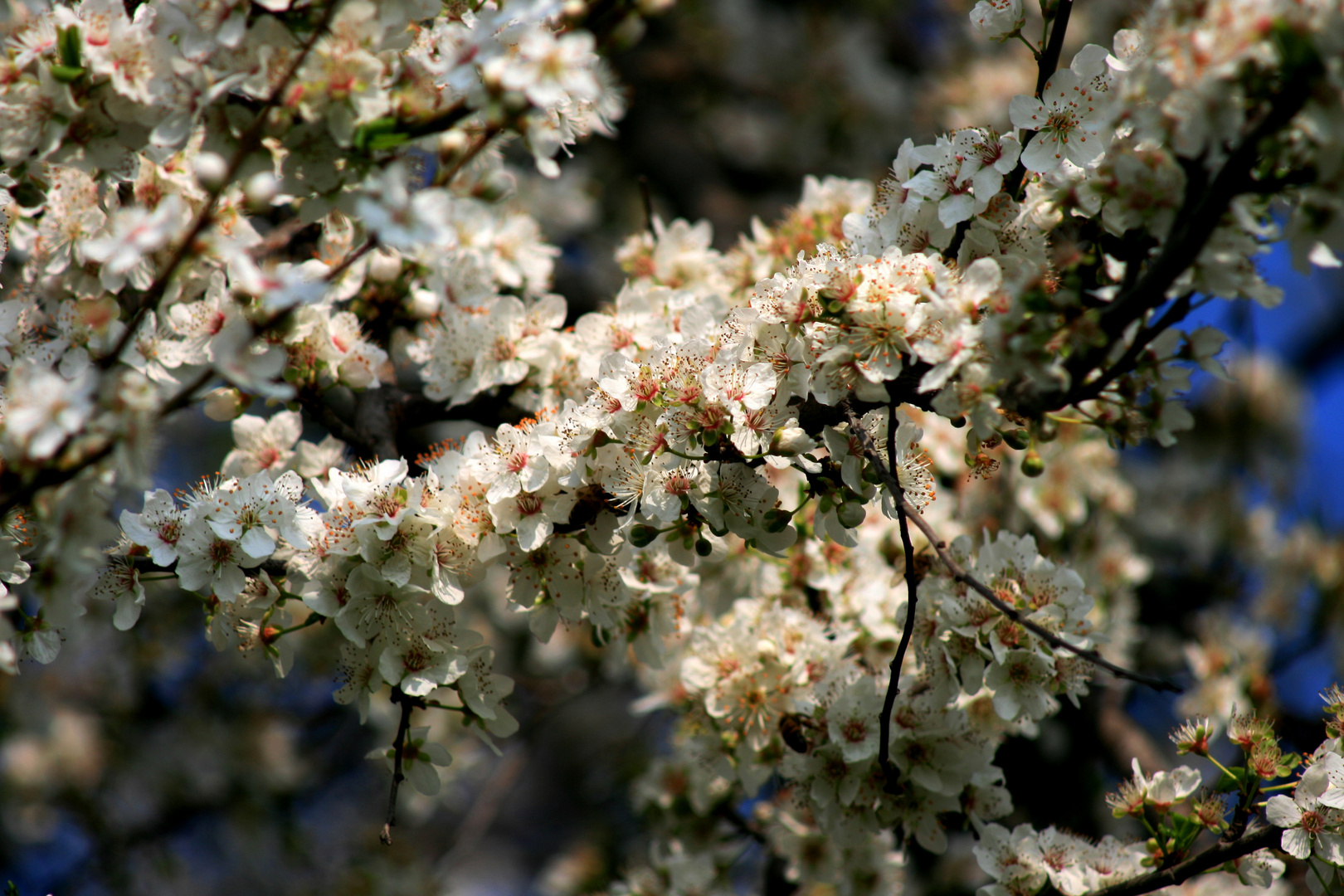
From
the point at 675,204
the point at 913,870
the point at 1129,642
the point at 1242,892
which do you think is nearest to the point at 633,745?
the point at 913,870

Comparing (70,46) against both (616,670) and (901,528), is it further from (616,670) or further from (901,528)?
(616,670)

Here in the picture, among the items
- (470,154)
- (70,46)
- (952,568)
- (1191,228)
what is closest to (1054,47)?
(1191,228)

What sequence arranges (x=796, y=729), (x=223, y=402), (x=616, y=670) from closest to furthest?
(x=223, y=402) < (x=796, y=729) < (x=616, y=670)

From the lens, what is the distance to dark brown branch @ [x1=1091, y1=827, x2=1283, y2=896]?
1930mm

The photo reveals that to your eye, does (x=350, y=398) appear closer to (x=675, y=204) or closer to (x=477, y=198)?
(x=477, y=198)

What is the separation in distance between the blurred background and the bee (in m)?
1.61

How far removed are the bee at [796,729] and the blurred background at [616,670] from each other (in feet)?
5.28

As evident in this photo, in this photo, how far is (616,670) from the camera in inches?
154

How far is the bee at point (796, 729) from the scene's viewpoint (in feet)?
7.63

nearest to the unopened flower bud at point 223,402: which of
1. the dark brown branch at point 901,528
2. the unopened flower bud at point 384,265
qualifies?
the unopened flower bud at point 384,265

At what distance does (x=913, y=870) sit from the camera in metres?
4.53

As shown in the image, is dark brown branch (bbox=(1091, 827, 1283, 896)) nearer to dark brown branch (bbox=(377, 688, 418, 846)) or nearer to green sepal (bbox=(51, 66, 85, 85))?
dark brown branch (bbox=(377, 688, 418, 846))

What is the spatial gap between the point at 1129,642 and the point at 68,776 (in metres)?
5.68

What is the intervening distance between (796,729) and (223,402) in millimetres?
1592
